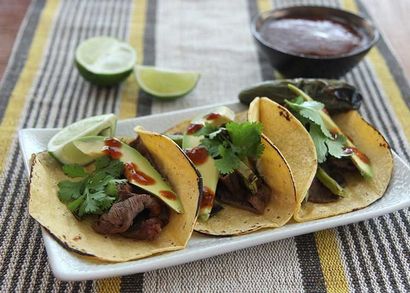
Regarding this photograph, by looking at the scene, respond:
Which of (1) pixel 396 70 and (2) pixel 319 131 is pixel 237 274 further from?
(1) pixel 396 70

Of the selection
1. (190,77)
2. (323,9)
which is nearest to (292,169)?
(190,77)

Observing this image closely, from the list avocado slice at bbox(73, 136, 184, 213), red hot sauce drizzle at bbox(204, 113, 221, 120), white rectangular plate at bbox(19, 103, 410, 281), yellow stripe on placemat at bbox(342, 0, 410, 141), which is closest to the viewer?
white rectangular plate at bbox(19, 103, 410, 281)

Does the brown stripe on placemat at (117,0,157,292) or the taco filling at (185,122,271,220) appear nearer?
the taco filling at (185,122,271,220)

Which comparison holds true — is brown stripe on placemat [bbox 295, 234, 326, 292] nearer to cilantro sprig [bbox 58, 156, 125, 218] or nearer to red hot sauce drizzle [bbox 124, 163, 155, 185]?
red hot sauce drizzle [bbox 124, 163, 155, 185]

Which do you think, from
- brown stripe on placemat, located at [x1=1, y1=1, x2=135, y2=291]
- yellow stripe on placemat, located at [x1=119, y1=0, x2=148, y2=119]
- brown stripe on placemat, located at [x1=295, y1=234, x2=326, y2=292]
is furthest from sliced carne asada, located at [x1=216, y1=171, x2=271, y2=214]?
yellow stripe on placemat, located at [x1=119, y1=0, x2=148, y2=119]

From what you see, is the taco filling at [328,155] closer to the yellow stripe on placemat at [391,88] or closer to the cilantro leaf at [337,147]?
the cilantro leaf at [337,147]

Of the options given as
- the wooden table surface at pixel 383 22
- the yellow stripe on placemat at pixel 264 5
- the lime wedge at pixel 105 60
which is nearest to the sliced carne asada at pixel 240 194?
the lime wedge at pixel 105 60
